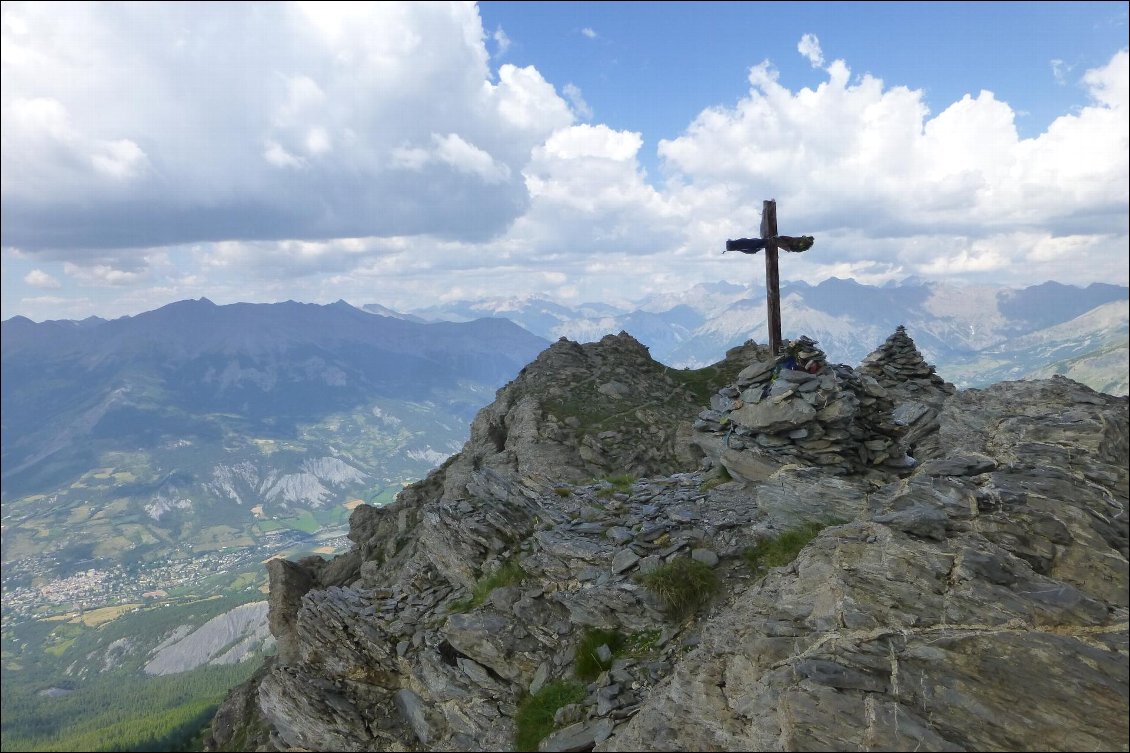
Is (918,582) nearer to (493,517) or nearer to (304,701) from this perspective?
(493,517)

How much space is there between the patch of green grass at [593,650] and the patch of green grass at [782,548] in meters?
4.37

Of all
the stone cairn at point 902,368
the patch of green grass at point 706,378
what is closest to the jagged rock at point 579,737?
the stone cairn at point 902,368

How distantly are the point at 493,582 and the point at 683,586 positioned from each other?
769 centimetres

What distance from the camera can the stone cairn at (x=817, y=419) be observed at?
18.0m

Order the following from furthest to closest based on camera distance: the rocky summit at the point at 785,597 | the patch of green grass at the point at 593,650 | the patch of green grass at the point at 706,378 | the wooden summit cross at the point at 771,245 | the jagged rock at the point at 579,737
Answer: the patch of green grass at the point at 706,378, the wooden summit cross at the point at 771,245, the patch of green grass at the point at 593,650, the jagged rock at the point at 579,737, the rocky summit at the point at 785,597

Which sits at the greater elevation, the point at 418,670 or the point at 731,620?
the point at 731,620

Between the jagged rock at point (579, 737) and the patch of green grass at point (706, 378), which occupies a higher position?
the patch of green grass at point (706, 378)

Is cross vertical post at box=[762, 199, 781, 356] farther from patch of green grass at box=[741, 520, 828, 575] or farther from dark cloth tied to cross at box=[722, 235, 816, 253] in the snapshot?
patch of green grass at box=[741, 520, 828, 575]

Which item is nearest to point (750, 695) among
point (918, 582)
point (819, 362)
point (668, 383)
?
point (918, 582)

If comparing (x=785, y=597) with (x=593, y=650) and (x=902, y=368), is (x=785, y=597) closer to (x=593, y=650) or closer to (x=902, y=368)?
(x=593, y=650)

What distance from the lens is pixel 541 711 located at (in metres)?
14.5

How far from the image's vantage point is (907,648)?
30.6ft

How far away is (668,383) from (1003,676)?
49.9 meters

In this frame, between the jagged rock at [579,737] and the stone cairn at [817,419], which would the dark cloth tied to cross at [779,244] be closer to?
the stone cairn at [817,419]
